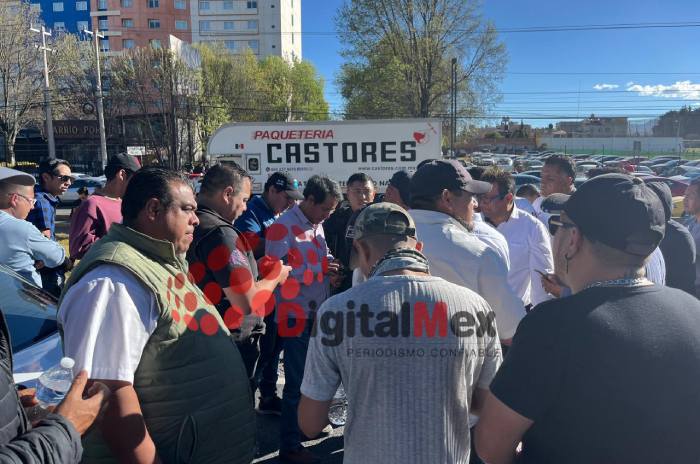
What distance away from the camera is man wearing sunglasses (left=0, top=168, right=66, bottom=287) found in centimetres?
404

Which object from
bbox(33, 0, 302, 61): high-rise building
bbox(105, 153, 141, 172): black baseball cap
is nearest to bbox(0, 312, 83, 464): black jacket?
bbox(105, 153, 141, 172): black baseball cap

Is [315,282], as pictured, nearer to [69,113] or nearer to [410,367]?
[410,367]

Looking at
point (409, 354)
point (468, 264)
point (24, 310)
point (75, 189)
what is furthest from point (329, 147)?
point (409, 354)

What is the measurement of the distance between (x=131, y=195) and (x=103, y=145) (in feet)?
92.0

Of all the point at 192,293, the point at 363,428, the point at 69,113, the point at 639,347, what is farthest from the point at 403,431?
the point at 69,113

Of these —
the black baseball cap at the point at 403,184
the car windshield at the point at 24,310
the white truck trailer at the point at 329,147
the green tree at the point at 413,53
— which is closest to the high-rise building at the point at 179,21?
the green tree at the point at 413,53

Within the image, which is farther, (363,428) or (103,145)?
(103,145)

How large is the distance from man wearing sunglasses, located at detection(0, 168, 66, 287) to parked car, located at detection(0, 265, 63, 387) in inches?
14.3

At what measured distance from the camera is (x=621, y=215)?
5.15 ft

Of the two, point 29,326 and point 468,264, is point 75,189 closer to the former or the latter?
point 29,326

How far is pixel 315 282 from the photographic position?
395 cm

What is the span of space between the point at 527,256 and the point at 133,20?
241 feet

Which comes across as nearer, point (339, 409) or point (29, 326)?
point (339, 409)

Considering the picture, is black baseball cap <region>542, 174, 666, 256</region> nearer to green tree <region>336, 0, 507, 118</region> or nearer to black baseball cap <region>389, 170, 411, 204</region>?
black baseball cap <region>389, 170, 411, 204</region>
